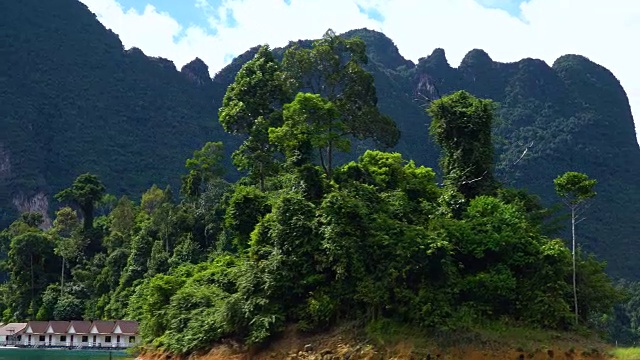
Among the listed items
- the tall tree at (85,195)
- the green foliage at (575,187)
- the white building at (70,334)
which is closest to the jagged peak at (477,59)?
the tall tree at (85,195)

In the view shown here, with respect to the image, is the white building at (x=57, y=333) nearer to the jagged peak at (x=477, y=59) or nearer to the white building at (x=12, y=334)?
the white building at (x=12, y=334)

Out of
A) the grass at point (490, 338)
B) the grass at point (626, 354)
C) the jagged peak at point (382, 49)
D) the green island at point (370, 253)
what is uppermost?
the jagged peak at point (382, 49)

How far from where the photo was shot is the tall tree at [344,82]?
3531 cm

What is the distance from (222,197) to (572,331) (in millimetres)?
31051

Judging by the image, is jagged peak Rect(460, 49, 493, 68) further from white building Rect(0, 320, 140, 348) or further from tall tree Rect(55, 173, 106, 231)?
white building Rect(0, 320, 140, 348)

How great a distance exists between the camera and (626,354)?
72.2 ft

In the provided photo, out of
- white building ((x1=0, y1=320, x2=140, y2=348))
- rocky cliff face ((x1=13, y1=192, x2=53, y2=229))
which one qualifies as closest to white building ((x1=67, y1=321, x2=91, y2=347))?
white building ((x1=0, y1=320, x2=140, y2=348))

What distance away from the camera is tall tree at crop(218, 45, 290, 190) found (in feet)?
120

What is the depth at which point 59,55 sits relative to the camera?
151 metres

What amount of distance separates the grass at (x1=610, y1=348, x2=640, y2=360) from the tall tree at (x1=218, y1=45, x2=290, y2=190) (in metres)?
18.5

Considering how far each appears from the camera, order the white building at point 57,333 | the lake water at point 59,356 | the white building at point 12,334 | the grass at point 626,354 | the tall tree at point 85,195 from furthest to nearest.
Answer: the tall tree at point 85,195, the white building at point 12,334, the white building at point 57,333, the lake water at point 59,356, the grass at point 626,354

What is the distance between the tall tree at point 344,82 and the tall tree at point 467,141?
669cm

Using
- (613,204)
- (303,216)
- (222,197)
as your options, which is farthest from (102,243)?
(613,204)

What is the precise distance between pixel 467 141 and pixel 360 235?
649cm
